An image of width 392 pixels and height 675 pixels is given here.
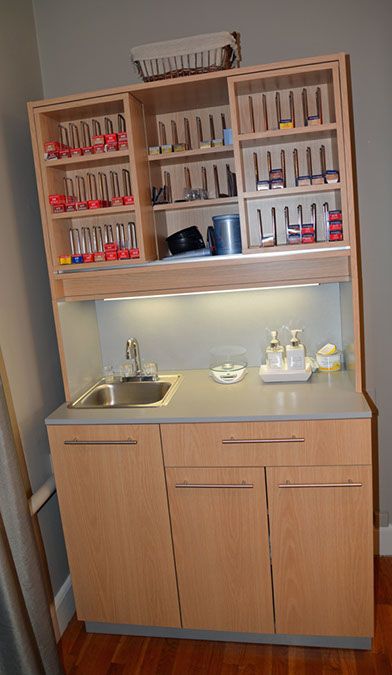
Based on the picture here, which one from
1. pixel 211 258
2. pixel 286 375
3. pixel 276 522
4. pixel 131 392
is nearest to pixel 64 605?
pixel 131 392

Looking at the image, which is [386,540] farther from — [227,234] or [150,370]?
[227,234]

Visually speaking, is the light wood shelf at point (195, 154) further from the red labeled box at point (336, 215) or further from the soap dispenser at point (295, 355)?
the soap dispenser at point (295, 355)

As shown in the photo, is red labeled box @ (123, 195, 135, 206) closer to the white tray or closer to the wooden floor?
the white tray

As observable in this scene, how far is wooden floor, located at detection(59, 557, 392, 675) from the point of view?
2.14 m

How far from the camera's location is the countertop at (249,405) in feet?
6.64

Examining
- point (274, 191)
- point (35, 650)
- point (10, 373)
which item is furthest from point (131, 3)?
point (35, 650)

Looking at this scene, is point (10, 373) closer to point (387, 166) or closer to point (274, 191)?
point (274, 191)

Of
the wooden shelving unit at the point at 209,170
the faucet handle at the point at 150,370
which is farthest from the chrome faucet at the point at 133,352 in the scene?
the wooden shelving unit at the point at 209,170

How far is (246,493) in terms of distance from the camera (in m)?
2.10

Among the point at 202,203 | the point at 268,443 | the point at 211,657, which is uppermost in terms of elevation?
the point at 202,203

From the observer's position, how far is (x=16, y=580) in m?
1.91

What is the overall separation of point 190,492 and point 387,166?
1.62m

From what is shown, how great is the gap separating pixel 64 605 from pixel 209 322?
1449mm

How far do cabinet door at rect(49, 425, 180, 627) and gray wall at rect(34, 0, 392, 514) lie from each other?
114 centimetres
